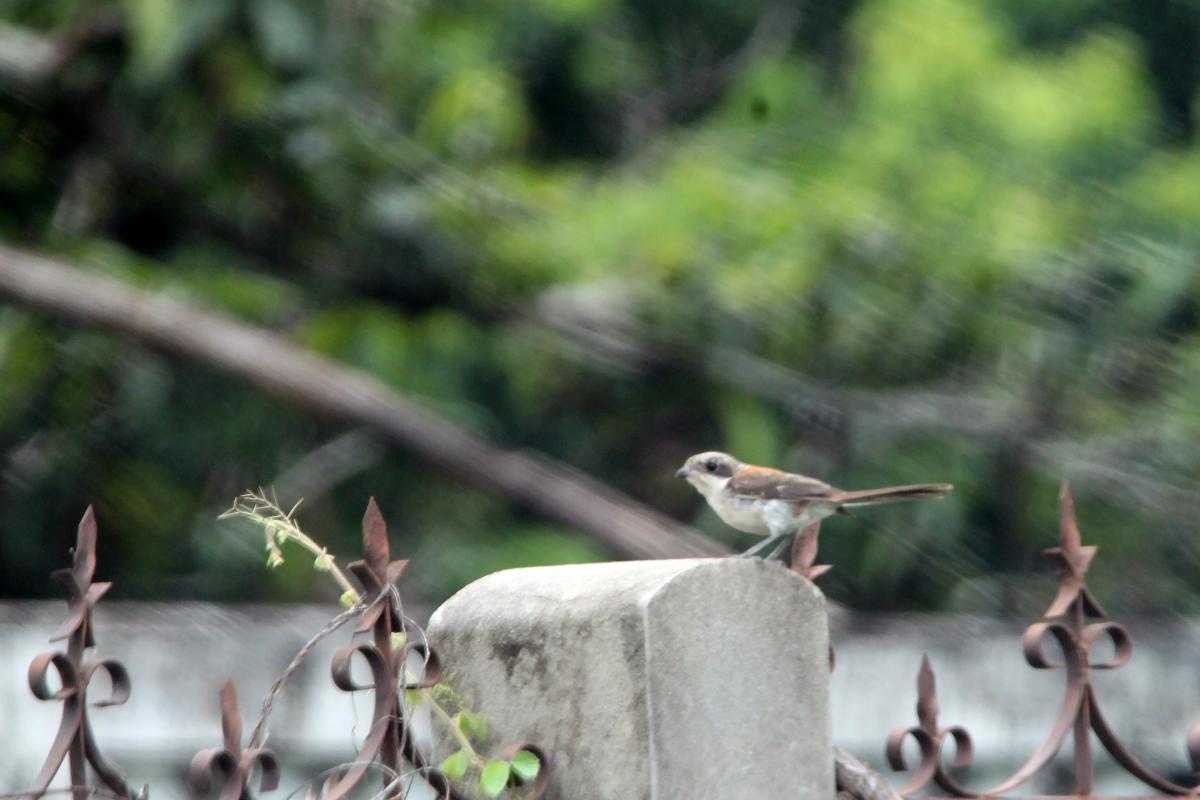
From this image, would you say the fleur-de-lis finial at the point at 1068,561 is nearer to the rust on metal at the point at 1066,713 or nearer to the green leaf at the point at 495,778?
the rust on metal at the point at 1066,713

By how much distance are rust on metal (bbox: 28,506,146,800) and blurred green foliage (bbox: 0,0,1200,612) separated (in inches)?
59.4

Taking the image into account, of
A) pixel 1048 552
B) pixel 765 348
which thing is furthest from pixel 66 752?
pixel 765 348

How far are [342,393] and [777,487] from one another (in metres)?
1.06

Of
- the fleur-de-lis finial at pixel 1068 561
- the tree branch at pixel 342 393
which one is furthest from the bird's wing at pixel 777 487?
the fleur-de-lis finial at pixel 1068 561

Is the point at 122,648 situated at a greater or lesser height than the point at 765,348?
lesser

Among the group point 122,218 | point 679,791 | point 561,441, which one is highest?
point 679,791

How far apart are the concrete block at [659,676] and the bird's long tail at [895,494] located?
528mm

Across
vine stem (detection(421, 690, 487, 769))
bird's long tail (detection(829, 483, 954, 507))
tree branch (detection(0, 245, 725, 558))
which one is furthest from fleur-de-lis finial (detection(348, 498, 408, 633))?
tree branch (detection(0, 245, 725, 558))

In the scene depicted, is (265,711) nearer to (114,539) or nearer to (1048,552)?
(1048,552)

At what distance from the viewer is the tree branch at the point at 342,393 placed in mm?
2867

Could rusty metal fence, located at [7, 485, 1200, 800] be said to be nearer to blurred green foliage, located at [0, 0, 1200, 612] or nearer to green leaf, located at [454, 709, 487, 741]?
green leaf, located at [454, 709, 487, 741]

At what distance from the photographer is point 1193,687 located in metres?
2.75

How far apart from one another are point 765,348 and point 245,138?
4.74ft

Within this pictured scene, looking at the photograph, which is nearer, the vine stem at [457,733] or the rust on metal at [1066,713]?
the vine stem at [457,733]
